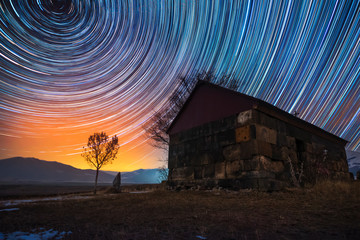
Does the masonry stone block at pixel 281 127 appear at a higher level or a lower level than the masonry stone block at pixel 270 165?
higher

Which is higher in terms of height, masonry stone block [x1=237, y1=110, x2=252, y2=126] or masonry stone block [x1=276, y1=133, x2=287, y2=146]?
masonry stone block [x1=237, y1=110, x2=252, y2=126]

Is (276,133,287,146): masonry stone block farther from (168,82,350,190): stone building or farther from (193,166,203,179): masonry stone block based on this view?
(193,166,203,179): masonry stone block

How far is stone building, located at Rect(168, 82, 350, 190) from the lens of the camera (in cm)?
784

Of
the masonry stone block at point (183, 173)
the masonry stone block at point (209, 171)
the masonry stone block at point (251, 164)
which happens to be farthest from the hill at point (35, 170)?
the masonry stone block at point (251, 164)

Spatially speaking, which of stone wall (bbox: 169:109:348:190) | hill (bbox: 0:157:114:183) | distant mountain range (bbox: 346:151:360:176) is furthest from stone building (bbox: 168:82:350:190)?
hill (bbox: 0:157:114:183)

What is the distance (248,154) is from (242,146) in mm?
447

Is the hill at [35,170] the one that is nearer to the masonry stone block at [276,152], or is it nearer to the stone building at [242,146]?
the stone building at [242,146]

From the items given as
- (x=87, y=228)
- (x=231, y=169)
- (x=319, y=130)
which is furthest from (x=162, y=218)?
(x=319, y=130)

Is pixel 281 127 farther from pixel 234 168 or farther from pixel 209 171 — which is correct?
pixel 209 171

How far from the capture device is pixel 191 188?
9.69 metres

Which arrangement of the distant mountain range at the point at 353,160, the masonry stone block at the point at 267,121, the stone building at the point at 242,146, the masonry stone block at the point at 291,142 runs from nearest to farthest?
the stone building at the point at 242,146 → the masonry stone block at the point at 267,121 → the masonry stone block at the point at 291,142 → the distant mountain range at the point at 353,160

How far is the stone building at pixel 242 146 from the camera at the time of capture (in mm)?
7844

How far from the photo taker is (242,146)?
8156mm

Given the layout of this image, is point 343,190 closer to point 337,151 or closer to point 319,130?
point 319,130
